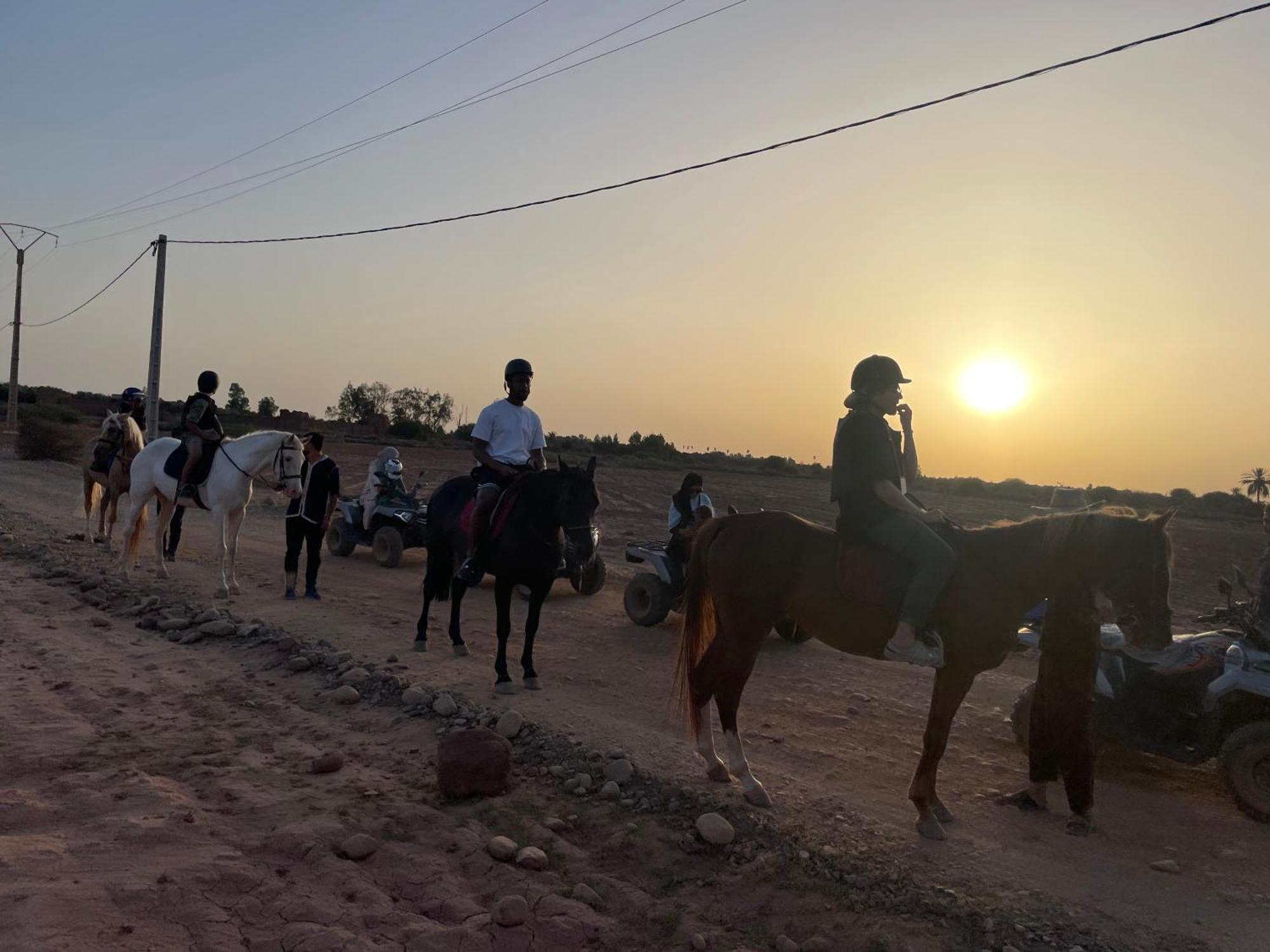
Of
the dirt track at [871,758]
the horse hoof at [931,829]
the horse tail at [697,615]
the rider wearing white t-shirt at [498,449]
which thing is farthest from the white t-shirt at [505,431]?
the horse hoof at [931,829]

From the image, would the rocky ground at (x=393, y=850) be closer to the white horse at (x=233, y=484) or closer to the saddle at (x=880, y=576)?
the saddle at (x=880, y=576)

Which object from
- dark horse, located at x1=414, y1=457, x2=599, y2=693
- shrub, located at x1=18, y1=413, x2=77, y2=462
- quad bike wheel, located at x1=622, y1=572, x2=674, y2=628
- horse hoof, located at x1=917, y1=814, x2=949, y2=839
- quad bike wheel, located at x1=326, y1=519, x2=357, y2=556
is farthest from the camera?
shrub, located at x1=18, y1=413, x2=77, y2=462

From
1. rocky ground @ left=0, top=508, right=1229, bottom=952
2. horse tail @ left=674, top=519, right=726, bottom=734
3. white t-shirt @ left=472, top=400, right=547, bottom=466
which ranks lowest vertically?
rocky ground @ left=0, top=508, right=1229, bottom=952

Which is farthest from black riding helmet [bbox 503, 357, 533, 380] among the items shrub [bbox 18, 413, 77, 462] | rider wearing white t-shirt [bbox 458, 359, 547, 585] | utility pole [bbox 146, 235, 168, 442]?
shrub [bbox 18, 413, 77, 462]

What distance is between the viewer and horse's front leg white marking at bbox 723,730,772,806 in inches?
204

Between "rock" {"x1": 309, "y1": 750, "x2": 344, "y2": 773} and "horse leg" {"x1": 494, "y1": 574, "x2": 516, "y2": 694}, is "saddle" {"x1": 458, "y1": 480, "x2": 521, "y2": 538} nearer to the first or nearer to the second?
"horse leg" {"x1": 494, "y1": 574, "x2": 516, "y2": 694}

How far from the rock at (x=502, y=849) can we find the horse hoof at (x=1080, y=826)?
316 centimetres

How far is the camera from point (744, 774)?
5316 mm

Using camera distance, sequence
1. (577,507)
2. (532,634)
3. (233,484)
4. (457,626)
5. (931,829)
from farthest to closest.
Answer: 1. (233,484)
2. (457,626)
3. (532,634)
4. (577,507)
5. (931,829)

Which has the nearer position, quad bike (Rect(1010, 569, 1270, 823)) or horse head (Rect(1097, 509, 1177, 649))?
horse head (Rect(1097, 509, 1177, 649))

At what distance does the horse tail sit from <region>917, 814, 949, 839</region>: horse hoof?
1.63 meters

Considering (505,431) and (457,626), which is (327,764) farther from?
(505,431)

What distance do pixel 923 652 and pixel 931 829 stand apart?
96cm

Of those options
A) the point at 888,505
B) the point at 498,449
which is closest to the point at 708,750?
the point at 888,505
